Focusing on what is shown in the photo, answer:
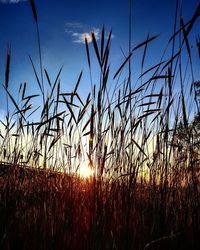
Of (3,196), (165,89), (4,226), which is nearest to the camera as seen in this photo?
(4,226)

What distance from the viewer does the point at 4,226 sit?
1362mm

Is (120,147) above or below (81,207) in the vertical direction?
above

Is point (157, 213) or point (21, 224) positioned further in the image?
point (21, 224)

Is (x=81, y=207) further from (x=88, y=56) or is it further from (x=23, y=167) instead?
(x=88, y=56)

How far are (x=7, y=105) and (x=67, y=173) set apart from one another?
0.71 meters

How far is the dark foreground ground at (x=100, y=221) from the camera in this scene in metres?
1.32

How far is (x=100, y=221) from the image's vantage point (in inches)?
50.1

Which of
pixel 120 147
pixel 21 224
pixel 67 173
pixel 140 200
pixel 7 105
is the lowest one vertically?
pixel 21 224

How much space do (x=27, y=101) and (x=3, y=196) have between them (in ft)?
2.52

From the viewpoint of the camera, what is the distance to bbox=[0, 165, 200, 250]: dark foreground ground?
132 cm

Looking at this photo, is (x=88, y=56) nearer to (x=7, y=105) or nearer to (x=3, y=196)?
(x=7, y=105)

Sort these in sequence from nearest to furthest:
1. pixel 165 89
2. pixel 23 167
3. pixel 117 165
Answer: pixel 165 89 → pixel 117 165 → pixel 23 167

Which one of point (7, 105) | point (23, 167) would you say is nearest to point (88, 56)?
point (7, 105)

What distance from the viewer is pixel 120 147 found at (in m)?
1.85
